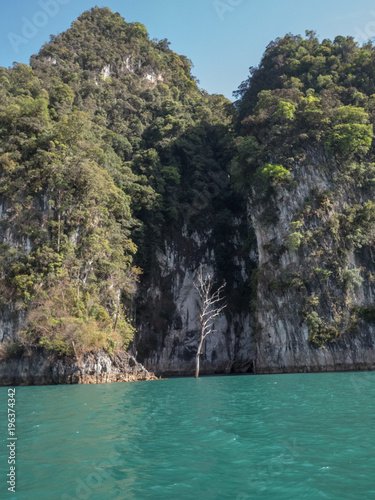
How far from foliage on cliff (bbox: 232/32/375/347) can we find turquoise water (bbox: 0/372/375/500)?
1871 centimetres

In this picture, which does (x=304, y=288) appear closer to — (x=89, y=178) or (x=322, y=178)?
(x=322, y=178)

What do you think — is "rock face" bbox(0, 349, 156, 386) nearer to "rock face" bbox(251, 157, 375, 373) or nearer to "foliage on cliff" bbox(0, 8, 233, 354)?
"foliage on cliff" bbox(0, 8, 233, 354)

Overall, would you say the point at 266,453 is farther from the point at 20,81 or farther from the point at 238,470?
the point at 20,81

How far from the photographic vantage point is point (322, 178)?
102ft

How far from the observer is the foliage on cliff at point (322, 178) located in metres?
27.3

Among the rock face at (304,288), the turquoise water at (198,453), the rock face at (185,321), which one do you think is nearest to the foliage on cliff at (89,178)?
the rock face at (185,321)

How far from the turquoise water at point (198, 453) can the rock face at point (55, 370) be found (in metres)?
11.6

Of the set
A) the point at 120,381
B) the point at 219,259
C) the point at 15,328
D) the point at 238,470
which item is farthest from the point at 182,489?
the point at 219,259

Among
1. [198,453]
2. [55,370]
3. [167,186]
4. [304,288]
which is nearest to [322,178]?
[304,288]

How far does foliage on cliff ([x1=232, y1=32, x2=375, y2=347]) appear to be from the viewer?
2733cm

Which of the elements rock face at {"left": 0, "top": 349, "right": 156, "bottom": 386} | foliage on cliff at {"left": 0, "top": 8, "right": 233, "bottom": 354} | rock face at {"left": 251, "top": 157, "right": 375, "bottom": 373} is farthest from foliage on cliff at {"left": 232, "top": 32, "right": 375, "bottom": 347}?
rock face at {"left": 0, "top": 349, "right": 156, "bottom": 386}

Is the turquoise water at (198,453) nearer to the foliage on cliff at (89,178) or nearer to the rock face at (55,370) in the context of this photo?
the rock face at (55,370)

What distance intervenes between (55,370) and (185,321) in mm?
15756

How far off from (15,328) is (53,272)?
3830mm
